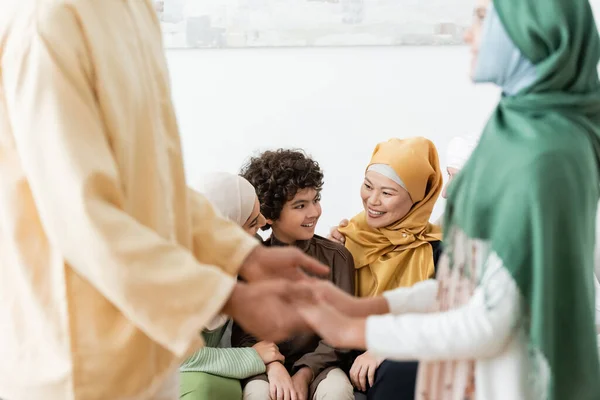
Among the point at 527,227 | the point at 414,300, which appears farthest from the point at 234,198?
the point at 527,227

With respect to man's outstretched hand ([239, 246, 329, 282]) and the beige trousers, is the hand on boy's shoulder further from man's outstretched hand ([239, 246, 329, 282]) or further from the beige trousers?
man's outstretched hand ([239, 246, 329, 282])

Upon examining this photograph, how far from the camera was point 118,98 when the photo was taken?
3.24ft

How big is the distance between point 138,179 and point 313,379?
141 centimetres

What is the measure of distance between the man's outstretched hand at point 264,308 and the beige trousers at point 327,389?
110cm

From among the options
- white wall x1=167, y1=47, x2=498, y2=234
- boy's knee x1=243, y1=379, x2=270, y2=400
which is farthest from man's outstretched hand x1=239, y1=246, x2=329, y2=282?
white wall x1=167, y1=47, x2=498, y2=234

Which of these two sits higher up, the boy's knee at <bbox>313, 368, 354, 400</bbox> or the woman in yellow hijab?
the woman in yellow hijab

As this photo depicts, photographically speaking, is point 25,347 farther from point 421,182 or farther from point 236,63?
point 236,63

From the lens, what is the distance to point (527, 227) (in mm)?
1103

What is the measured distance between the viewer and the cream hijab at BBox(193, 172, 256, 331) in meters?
2.31

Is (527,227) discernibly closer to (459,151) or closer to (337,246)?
(337,246)

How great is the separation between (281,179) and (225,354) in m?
0.67

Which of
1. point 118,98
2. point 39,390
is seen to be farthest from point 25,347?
point 118,98

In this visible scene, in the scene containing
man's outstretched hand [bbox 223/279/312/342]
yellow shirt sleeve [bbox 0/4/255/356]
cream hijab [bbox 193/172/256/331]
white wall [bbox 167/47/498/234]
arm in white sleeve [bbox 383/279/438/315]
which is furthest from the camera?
white wall [bbox 167/47/498/234]

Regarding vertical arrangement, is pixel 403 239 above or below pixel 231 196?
below
